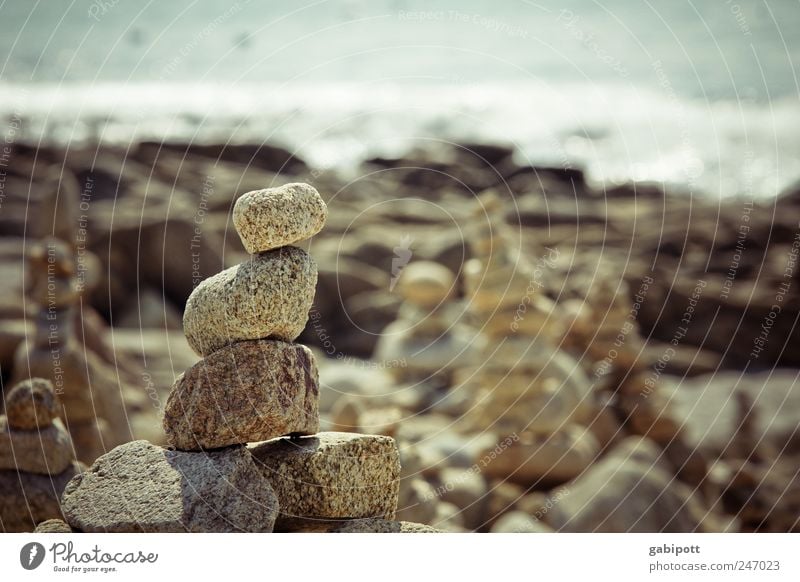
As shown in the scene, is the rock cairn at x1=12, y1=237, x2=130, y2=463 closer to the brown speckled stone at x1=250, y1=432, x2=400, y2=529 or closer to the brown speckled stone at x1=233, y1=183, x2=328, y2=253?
the brown speckled stone at x1=250, y1=432, x2=400, y2=529

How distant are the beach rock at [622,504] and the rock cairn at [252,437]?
17.8 feet

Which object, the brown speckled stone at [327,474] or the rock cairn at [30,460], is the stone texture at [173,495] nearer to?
the brown speckled stone at [327,474]

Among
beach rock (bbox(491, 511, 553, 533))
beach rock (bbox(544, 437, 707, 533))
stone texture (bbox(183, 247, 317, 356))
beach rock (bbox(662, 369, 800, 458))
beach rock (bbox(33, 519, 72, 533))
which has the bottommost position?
beach rock (bbox(662, 369, 800, 458))

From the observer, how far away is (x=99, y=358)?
12.8m

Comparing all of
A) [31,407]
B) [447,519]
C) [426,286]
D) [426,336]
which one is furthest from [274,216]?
[426,336]

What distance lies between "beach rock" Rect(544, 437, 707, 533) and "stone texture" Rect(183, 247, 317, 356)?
19.7 feet

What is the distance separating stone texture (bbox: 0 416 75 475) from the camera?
605cm

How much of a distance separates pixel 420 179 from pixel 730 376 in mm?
15136

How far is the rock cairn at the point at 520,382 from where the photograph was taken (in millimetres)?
11656

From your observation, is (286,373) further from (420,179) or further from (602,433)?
(420,179)

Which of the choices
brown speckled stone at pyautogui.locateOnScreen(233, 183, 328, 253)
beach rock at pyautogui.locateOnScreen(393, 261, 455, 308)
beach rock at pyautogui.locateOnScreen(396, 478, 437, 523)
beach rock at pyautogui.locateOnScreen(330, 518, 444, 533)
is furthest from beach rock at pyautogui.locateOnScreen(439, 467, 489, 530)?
brown speckled stone at pyautogui.locateOnScreen(233, 183, 328, 253)

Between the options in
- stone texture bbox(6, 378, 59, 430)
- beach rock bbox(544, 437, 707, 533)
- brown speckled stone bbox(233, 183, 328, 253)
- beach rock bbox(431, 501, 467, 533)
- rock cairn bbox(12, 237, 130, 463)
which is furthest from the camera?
rock cairn bbox(12, 237, 130, 463)

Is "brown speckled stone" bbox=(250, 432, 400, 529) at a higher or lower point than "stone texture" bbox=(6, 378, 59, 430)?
lower
